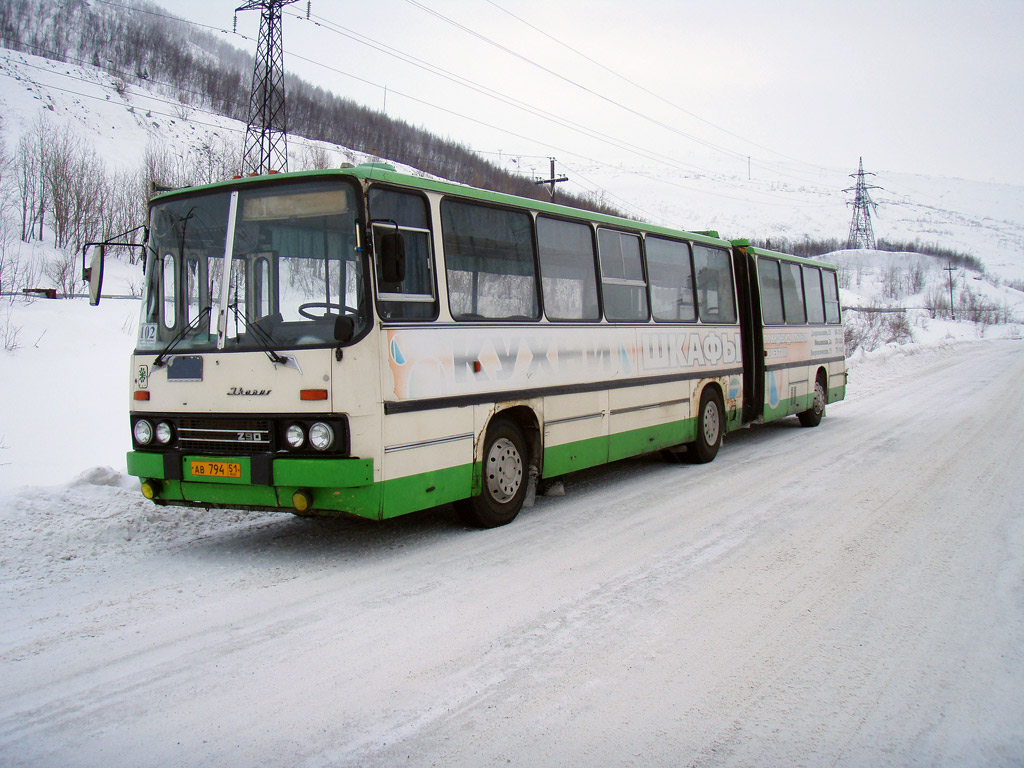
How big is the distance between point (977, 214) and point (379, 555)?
220929 millimetres

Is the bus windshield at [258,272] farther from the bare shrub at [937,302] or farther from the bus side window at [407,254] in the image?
the bare shrub at [937,302]

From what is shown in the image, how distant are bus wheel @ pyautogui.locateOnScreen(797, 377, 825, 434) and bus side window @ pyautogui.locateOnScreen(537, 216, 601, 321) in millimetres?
7401

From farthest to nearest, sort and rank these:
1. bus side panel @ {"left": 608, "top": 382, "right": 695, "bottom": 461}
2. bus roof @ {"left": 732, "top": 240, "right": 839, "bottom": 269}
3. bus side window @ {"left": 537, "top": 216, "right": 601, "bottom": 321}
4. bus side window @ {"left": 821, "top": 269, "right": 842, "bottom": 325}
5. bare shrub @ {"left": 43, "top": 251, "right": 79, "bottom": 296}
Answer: bare shrub @ {"left": 43, "top": 251, "right": 79, "bottom": 296} → bus side window @ {"left": 821, "top": 269, "right": 842, "bottom": 325} → bus roof @ {"left": 732, "top": 240, "right": 839, "bottom": 269} → bus side panel @ {"left": 608, "top": 382, "right": 695, "bottom": 461} → bus side window @ {"left": 537, "top": 216, "right": 601, "bottom": 321}

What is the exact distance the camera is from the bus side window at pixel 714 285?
1121 centimetres

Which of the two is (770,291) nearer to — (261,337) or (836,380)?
(836,380)

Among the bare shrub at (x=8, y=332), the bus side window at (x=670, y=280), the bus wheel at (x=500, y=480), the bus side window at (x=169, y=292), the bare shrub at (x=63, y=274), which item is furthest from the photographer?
the bare shrub at (x=63, y=274)

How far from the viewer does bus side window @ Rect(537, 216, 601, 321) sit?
7945mm

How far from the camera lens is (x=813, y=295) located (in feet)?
49.7

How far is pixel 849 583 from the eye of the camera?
5379mm

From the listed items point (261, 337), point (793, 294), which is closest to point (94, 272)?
point (261, 337)

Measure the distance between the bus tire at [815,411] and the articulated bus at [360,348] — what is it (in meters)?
7.51

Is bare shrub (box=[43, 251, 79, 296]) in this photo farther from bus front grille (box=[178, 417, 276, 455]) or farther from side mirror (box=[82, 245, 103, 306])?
bus front grille (box=[178, 417, 276, 455])

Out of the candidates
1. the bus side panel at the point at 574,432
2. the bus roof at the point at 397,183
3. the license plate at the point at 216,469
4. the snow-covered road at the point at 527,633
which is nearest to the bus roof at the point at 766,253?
the bus roof at the point at 397,183

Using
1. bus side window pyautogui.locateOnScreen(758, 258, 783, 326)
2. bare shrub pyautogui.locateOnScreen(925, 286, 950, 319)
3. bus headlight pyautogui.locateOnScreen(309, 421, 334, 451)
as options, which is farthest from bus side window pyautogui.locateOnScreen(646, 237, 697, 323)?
bare shrub pyautogui.locateOnScreen(925, 286, 950, 319)
